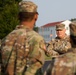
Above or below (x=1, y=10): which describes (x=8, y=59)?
above

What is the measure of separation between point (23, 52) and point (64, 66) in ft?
4.23

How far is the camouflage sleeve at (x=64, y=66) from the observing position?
4.09m

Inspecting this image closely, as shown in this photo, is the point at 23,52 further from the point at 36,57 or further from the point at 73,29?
the point at 73,29

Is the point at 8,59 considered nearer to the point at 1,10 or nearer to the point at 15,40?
the point at 15,40

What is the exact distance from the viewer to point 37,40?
5.29m

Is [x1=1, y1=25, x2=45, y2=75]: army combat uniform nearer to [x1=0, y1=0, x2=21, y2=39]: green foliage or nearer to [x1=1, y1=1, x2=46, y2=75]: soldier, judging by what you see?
[x1=1, y1=1, x2=46, y2=75]: soldier

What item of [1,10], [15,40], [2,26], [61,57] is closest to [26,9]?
[15,40]

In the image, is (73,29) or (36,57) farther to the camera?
(36,57)

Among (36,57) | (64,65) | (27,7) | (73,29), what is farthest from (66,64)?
(27,7)

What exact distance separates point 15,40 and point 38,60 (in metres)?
0.38

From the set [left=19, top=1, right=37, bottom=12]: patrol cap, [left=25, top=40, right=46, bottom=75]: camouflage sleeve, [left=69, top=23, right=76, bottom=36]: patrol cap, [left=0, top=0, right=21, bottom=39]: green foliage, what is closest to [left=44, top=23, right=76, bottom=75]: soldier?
[left=69, top=23, right=76, bottom=36]: patrol cap

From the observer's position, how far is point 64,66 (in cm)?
414

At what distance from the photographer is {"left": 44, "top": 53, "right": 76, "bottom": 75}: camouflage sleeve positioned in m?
4.09

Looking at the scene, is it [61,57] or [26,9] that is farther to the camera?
[26,9]
